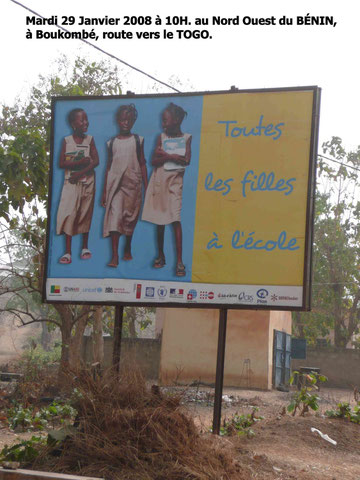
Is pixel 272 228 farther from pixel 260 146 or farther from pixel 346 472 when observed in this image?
pixel 346 472

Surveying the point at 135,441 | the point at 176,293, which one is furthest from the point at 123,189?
the point at 135,441

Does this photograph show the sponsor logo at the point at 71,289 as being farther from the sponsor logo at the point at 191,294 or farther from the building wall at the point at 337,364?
the building wall at the point at 337,364

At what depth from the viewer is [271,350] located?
21.2 meters

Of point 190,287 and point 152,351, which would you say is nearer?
point 190,287

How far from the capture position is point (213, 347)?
20.6 m

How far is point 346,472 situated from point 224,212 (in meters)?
3.38

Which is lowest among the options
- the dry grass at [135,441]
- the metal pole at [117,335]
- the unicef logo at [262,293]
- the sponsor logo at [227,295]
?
the dry grass at [135,441]

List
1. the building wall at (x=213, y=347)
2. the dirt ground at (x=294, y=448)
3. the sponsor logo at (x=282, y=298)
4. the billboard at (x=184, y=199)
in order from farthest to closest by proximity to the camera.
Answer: the building wall at (x=213, y=347)
the billboard at (x=184, y=199)
the sponsor logo at (x=282, y=298)
the dirt ground at (x=294, y=448)

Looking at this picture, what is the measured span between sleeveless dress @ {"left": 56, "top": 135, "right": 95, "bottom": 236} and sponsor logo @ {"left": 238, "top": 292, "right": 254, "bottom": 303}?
232 centimetres

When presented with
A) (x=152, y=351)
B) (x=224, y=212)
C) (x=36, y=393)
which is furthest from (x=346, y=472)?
(x=152, y=351)

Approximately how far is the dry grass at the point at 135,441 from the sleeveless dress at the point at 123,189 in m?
3.12

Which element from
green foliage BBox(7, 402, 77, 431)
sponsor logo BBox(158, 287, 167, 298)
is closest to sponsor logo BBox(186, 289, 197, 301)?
sponsor logo BBox(158, 287, 167, 298)

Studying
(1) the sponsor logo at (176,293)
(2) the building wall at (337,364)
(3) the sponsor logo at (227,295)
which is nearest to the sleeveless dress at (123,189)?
(1) the sponsor logo at (176,293)

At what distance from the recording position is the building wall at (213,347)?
20.5 metres
